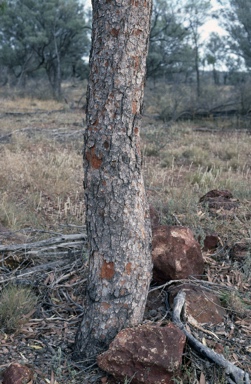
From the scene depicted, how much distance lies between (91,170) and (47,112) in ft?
45.9

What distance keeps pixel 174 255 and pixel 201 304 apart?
0.40 m

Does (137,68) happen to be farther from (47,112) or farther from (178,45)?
(178,45)

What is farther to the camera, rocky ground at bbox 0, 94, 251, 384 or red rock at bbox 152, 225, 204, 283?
red rock at bbox 152, 225, 204, 283

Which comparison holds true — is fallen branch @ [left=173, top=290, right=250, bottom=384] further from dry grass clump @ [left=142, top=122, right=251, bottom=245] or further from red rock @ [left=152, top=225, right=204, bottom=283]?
dry grass clump @ [left=142, top=122, right=251, bottom=245]

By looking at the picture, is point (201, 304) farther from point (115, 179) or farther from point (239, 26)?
point (239, 26)

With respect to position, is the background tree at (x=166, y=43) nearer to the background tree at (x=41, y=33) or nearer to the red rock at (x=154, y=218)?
the background tree at (x=41, y=33)

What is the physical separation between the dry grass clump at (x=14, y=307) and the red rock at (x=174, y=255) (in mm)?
906

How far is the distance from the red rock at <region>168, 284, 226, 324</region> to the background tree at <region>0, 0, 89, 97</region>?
2253 centimetres

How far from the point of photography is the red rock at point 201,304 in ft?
10.1

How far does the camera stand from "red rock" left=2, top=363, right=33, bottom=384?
8.01 ft

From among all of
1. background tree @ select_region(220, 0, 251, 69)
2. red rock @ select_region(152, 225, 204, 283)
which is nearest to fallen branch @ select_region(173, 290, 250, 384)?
red rock @ select_region(152, 225, 204, 283)

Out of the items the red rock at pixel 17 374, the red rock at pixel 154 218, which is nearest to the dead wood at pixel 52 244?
the red rock at pixel 154 218

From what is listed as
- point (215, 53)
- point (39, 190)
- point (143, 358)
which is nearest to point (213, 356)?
point (143, 358)

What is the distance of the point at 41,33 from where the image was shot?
25.8 meters
